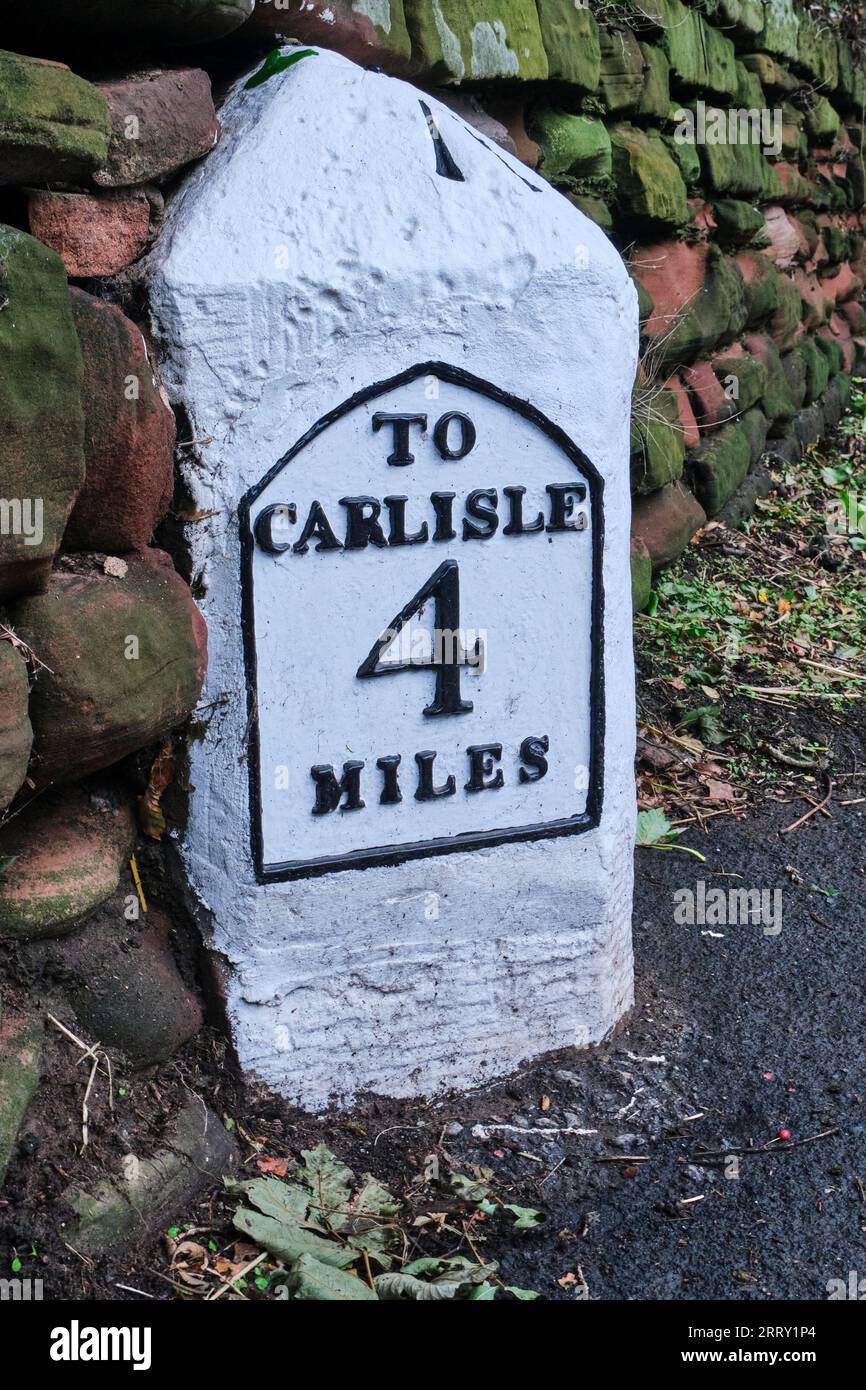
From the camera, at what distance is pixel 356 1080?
2412 mm

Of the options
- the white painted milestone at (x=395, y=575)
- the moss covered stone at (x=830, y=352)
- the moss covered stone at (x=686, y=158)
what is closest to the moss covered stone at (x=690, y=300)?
the moss covered stone at (x=686, y=158)

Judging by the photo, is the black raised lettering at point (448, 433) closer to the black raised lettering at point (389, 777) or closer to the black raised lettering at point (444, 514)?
the black raised lettering at point (444, 514)

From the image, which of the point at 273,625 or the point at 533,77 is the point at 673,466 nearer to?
the point at 533,77

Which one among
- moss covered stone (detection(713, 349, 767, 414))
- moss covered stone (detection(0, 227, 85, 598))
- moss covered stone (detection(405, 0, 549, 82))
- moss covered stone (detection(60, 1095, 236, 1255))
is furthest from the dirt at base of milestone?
moss covered stone (detection(713, 349, 767, 414))

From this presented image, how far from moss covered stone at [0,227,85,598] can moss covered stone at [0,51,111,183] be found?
100mm

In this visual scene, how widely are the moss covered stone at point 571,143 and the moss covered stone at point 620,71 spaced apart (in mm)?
154

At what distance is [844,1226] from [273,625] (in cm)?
132

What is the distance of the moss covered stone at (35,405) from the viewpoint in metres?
1.69

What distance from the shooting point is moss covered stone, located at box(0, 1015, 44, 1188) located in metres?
1.88

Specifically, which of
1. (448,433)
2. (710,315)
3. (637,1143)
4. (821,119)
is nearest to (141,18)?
(448,433)

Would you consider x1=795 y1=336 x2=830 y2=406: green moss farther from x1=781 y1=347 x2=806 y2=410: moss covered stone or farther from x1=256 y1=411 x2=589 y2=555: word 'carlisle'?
x1=256 y1=411 x2=589 y2=555: word 'carlisle'

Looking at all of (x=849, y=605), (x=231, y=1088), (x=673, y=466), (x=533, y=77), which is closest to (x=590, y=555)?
(x=231, y=1088)

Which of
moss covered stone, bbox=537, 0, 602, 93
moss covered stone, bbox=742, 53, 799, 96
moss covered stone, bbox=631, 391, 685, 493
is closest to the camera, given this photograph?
moss covered stone, bbox=537, 0, 602, 93

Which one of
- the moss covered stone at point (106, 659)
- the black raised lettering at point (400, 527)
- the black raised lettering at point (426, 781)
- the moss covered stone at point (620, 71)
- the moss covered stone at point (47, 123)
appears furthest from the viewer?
the moss covered stone at point (620, 71)
